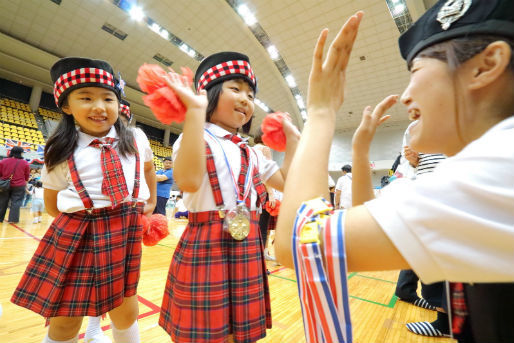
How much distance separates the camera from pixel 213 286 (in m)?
0.81

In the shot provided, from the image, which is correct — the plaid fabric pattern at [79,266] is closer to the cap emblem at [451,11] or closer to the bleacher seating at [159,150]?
the cap emblem at [451,11]

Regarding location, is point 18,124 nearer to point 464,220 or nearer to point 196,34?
point 196,34

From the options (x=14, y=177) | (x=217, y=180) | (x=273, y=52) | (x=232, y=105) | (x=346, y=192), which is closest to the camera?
(x=217, y=180)

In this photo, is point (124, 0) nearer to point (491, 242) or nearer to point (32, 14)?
point (32, 14)

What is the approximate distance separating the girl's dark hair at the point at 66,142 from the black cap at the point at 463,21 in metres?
1.34

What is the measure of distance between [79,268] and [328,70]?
4.24 feet

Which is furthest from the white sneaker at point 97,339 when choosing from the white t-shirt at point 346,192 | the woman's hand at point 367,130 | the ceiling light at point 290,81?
the ceiling light at point 290,81

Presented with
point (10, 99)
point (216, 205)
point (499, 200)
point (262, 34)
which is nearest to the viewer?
point (499, 200)

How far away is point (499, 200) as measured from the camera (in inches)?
13.5

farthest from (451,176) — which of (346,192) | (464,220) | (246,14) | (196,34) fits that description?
(196,34)

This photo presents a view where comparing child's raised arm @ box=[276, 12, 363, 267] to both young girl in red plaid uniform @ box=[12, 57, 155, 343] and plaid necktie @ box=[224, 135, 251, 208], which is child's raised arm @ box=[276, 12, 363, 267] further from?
young girl in red plaid uniform @ box=[12, 57, 155, 343]

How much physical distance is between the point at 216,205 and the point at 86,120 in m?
0.89

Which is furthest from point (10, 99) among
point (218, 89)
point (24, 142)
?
point (218, 89)

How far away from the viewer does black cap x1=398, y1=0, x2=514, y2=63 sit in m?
0.45
